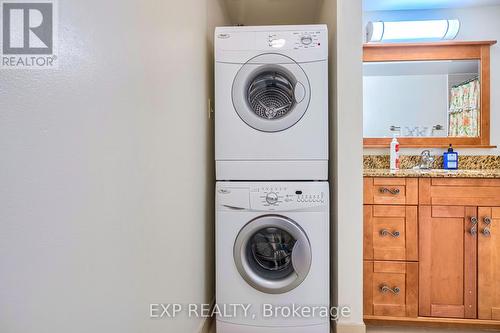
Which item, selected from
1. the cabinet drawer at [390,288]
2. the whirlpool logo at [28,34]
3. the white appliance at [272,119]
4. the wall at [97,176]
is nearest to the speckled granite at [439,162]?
the cabinet drawer at [390,288]

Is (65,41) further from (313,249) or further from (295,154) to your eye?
(313,249)

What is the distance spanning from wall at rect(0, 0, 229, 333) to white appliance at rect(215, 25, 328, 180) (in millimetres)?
394

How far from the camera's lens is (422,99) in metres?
2.57

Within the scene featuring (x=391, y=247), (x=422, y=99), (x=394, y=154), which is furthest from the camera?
(x=422, y=99)

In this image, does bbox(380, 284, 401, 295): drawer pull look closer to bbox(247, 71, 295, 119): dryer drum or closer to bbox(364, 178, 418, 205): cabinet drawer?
bbox(364, 178, 418, 205): cabinet drawer

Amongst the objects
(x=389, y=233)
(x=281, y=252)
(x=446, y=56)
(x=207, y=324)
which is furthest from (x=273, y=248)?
(x=446, y=56)

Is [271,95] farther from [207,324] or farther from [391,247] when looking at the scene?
[207,324]

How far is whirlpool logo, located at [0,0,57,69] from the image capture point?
0.55m

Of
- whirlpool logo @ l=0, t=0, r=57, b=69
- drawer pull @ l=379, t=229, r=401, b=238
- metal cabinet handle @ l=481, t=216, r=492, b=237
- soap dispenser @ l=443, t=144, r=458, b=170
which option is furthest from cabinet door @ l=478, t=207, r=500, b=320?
whirlpool logo @ l=0, t=0, r=57, b=69

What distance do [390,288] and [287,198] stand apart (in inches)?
36.8

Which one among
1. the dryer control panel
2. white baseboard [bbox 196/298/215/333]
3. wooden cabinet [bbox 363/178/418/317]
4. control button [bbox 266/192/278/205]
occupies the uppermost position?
the dryer control panel

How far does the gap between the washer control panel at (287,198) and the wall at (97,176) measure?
50 cm

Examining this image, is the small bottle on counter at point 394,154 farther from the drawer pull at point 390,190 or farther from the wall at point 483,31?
the drawer pull at point 390,190

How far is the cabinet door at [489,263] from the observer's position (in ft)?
6.01
